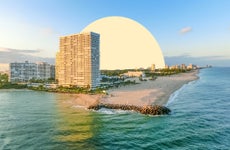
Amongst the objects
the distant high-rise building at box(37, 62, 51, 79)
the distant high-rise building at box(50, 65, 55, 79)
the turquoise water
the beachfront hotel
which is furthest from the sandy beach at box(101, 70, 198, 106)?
the distant high-rise building at box(50, 65, 55, 79)

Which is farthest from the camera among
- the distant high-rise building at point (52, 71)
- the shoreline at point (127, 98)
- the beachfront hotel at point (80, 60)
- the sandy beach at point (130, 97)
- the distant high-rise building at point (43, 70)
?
the distant high-rise building at point (52, 71)

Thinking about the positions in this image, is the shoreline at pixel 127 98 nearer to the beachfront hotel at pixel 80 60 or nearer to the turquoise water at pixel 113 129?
the turquoise water at pixel 113 129

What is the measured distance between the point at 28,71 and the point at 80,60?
109ft

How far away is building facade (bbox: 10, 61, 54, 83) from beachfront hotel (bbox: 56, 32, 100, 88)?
23273 millimetres

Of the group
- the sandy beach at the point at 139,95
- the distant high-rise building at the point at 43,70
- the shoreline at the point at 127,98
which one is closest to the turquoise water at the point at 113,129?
the shoreline at the point at 127,98

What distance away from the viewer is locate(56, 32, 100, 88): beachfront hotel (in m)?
71.9

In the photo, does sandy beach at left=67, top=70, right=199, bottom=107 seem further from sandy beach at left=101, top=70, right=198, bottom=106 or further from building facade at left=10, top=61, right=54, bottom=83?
building facade at left=10, top=61, right=54, bottom=83

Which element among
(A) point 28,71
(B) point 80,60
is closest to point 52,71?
(A) point 28,71

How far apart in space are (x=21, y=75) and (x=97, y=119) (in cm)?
7071

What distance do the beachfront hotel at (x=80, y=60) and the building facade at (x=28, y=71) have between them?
23.3m

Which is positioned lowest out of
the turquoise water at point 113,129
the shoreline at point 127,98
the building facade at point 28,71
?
the turquoise water at point 113,129

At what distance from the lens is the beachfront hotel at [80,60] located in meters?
71.9

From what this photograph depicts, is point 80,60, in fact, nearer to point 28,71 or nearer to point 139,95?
point 139,95

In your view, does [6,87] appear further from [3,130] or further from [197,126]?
[197,126]
